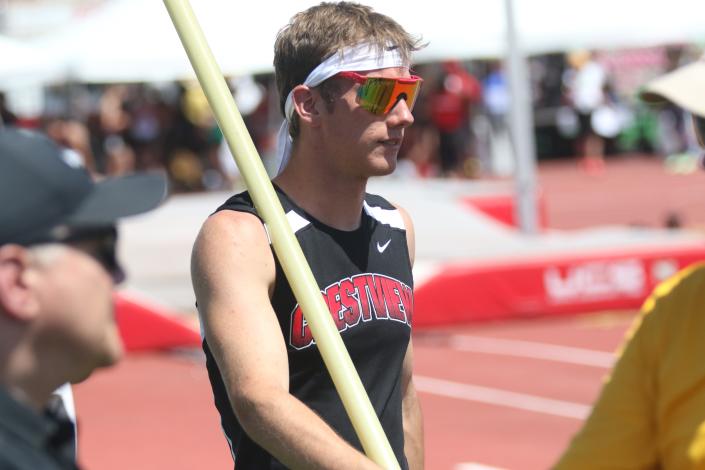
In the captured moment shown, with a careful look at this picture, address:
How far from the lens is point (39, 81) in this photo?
2064 centimetres

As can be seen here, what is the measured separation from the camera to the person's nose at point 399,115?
349 cm

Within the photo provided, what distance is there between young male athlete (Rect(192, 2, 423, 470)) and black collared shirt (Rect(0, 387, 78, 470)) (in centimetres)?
115

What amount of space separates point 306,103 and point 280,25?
58.2 feet

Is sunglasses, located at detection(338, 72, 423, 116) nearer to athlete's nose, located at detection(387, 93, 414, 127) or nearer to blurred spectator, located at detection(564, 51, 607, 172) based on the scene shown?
athlete's nose, located at detection(387, 93, 414, 127)

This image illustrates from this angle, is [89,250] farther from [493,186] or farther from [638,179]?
[638,179]

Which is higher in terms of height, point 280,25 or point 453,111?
point 280,25

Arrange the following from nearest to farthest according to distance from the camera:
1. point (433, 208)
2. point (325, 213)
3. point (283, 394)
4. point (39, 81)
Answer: point (283, 394)
point (325, 213)
point (433, 208)
point (39, 81)

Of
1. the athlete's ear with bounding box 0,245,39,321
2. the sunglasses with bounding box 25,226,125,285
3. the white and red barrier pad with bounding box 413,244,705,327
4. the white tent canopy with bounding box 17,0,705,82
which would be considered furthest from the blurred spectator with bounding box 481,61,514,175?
the athlete's ear with bounding box 0,245,39,321

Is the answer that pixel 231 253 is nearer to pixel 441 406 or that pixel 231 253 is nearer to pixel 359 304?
pixel 359 304

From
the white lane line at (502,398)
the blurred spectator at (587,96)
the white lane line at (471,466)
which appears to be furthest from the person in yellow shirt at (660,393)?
the blurred spectator at (587,96)

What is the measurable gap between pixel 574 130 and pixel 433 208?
613 inches

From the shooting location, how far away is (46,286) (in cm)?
200

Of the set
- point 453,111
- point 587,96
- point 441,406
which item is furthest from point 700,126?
point 587,96

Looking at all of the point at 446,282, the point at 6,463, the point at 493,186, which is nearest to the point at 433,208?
the point at 446,282
